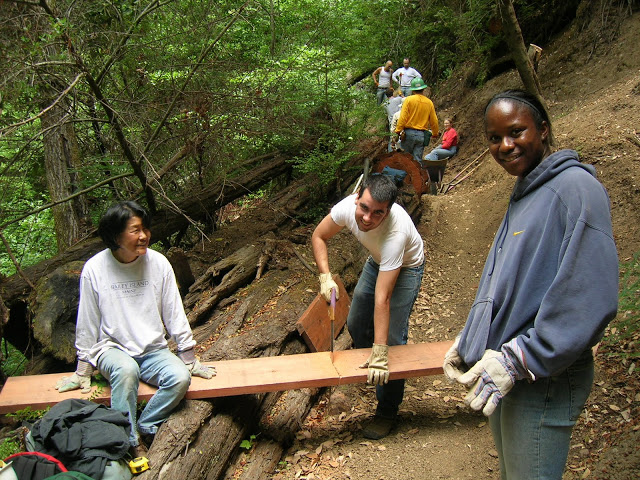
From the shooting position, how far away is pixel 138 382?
10.7 ft

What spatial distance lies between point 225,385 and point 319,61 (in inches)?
191

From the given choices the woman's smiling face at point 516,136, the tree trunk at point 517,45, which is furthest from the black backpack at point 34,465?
the tree trunk at point 517,45

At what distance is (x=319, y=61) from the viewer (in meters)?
6.64

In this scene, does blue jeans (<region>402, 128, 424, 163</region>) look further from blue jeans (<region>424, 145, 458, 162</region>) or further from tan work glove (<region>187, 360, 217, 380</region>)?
tan work glove (<region>187, 360, 217, 380</region>)

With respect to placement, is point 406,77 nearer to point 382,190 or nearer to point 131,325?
point 382,190

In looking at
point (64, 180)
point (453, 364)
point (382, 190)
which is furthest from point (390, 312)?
point (64, 180)

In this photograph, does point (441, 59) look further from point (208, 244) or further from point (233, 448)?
point (233, 448)

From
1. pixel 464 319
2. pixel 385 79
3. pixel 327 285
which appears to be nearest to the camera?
pixel 327 285

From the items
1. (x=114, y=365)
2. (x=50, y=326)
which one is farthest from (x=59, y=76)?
(x=114, y=365)

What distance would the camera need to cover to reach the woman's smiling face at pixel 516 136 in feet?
5.84

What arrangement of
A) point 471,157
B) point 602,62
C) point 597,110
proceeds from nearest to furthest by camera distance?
point 597,110 → point 602,62 → point 471,157

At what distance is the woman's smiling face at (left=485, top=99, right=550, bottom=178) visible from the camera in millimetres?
1781

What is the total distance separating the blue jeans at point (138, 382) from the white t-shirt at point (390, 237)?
1.57 metres

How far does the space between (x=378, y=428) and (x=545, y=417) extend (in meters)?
2.34
